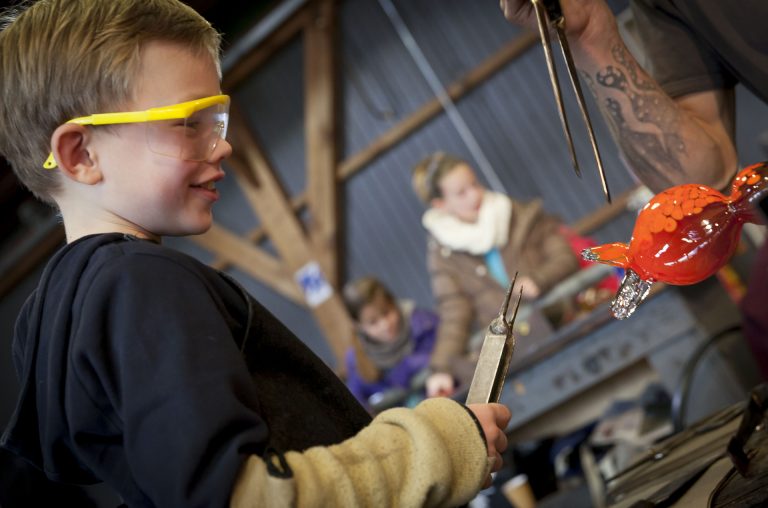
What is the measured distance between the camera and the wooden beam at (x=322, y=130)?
7113 millimetres

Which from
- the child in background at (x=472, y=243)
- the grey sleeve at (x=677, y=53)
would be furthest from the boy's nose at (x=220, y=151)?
the child in background at (x=472, y=243)

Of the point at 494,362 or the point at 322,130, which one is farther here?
the point at 322,130

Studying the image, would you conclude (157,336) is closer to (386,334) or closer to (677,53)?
(677,53)

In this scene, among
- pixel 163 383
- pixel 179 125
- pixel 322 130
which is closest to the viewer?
pixel 163 383

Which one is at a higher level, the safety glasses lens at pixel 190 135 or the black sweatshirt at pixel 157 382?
the safety glasses lens at pixel 190 135

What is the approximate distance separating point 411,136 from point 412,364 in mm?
2514

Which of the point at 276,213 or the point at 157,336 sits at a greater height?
the point at 276,213

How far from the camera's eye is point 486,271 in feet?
15.9

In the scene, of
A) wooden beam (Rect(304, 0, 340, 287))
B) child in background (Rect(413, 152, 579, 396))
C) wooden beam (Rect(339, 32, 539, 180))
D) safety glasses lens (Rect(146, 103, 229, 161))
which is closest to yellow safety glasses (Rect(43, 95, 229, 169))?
safety glasses lens (Rect(146, 103, 229, 161))

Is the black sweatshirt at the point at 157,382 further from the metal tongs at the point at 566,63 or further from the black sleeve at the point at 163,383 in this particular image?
the metal tongs at the point at 566,63

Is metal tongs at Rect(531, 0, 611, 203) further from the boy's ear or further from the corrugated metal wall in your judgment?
the corrugated metal wall

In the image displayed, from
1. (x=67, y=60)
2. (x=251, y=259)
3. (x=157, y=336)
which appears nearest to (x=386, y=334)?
(x=251, y=259)

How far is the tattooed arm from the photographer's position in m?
1.48

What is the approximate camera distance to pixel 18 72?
3.81 ft
